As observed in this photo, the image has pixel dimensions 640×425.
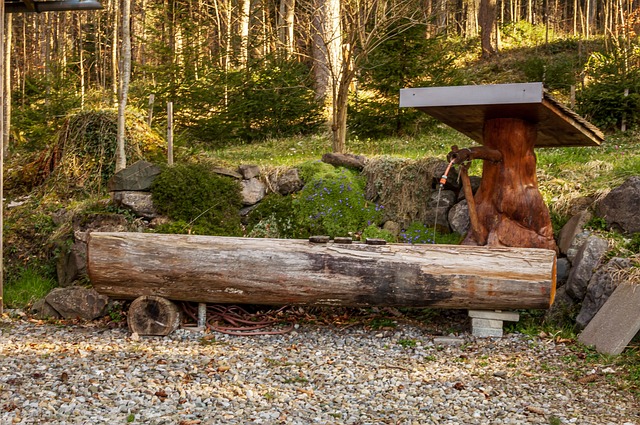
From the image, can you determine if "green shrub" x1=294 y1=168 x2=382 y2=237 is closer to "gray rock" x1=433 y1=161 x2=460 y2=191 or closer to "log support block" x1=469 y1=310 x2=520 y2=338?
"gray rock" x1=433 y1=161 x2=460 y2=191

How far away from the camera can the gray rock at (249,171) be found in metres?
8.52

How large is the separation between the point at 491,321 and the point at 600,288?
3.20 feet

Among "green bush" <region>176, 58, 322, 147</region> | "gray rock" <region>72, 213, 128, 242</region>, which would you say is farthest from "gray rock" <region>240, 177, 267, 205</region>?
"green bush" <region>176, 58, 322, 147</region>

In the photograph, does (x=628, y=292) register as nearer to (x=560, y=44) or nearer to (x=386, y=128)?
(x=386, y=128)

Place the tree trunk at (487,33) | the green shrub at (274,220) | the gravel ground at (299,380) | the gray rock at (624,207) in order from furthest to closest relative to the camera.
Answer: the tree trunk at (487,33)
the green shrub at (274,220)
the gray rock at (624,207)
the gravel ground at (299,380)

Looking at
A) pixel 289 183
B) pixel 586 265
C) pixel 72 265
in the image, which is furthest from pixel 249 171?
pixel 586 265

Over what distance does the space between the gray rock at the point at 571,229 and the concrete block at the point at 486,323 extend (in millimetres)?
1196

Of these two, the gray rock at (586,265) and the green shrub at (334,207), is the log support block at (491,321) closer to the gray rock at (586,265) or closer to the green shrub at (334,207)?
the gray rock at (586,265)

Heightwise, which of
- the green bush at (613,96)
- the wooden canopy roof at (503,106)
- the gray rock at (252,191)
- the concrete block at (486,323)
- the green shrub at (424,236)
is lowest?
the concrete block at (486,323)

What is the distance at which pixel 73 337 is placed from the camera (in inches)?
237

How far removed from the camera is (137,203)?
8.01 m

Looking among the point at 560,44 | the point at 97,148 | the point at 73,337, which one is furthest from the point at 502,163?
the point at 560,44

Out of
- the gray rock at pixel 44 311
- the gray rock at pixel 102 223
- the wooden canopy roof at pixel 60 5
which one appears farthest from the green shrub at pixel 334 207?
the wooden canopy roof at pixel 60 5

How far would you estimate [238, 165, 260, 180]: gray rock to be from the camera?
27.9 ft
